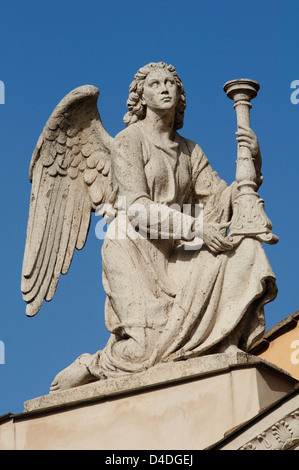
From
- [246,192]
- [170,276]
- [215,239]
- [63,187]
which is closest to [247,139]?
[246,192]

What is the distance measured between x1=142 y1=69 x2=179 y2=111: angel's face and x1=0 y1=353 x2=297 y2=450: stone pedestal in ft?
8.94

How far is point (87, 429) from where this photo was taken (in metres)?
16.5

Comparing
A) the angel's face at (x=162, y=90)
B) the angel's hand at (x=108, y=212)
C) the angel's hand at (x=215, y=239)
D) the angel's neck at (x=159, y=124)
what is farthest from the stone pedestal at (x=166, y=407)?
the angel's face at (x=162, y=90)

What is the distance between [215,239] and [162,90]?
1726 millimetres

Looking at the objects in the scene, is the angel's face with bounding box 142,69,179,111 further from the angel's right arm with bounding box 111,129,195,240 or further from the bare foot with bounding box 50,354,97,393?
the bare foot with bounding box 50,354,97,393

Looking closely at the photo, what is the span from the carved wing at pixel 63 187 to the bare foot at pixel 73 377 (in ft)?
2.58

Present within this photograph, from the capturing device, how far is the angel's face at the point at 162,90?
17453 mm

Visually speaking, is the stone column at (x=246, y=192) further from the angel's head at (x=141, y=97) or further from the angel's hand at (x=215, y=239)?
the angel's head at (x=141, y=97)

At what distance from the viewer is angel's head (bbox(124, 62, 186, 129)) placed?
1758cm

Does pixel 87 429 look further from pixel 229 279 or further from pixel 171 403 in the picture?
pixel 229 279

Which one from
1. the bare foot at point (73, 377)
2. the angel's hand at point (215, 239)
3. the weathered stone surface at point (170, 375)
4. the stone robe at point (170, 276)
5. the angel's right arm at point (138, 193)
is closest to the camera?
the weathered stone surface at point (170, 375)

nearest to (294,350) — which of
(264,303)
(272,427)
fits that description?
(264,303)

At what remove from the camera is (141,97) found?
57.9 ft

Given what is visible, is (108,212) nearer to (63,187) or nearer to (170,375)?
(63,187)
